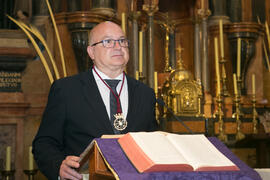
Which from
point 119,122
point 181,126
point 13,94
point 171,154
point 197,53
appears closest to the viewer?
point 171,154

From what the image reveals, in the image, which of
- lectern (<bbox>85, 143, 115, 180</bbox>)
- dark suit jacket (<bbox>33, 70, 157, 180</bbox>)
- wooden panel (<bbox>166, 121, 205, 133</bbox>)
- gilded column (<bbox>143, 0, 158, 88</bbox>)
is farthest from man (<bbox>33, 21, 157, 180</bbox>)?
gilded column (<bbox>143, 0, 158, 88</bbox>)

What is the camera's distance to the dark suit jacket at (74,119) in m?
2.64

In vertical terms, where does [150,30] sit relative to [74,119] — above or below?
above

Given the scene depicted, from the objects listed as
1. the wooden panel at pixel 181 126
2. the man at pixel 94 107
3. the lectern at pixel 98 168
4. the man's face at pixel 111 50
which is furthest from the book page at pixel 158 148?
the wooden panel at pixel 181 126

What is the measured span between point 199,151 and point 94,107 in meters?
1.10

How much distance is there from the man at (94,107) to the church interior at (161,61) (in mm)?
1496

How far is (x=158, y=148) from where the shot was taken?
5.46 ft

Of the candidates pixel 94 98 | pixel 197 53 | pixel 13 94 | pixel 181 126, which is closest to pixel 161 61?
pixel 197 53

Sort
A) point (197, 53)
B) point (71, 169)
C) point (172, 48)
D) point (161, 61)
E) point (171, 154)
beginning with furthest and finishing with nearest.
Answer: point (172, 48), point (161, 61), point (197, 53), point (71, 169), point (171, 154)

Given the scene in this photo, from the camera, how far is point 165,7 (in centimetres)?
779

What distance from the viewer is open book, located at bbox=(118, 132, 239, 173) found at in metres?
1.56

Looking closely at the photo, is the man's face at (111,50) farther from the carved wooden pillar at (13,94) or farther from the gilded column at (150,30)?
Answer: the gilded column at (150,30)

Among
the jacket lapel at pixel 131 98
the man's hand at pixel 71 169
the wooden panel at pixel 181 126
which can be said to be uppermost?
the jacket lapel at pixel 131 98

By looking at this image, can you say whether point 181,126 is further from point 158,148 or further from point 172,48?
point 158,148
